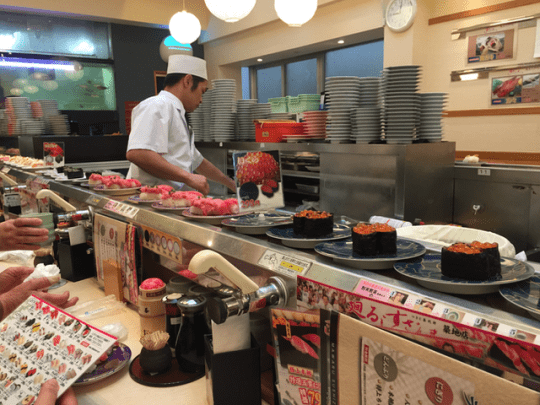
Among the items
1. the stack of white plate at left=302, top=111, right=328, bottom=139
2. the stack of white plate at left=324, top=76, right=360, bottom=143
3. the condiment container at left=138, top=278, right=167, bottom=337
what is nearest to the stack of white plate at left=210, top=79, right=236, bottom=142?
the stack of white plate at left=302, top=111, right=328, bottom=139

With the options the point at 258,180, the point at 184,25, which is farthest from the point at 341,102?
the point at 184,25

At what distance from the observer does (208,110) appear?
435 centimetres

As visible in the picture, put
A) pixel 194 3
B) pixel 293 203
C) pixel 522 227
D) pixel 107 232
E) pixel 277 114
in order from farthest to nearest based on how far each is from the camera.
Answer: pixel 194 3 < pixel 277 114 < pixel 293 203 < pixel 522 227 < pixel 107 232

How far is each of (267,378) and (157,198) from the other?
0.99 metres

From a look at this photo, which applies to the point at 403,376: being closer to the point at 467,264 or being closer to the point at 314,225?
the point at 467,264

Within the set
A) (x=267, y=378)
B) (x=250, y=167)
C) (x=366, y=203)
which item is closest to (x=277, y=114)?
(x=366, y=203)

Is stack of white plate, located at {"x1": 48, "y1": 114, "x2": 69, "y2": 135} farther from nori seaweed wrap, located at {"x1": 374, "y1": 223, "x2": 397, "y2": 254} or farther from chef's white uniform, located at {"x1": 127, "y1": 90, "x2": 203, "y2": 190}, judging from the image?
nori seaweed wrap, located at {"x1": 374, "y1": 223, "x2": 397, "y2": 254}

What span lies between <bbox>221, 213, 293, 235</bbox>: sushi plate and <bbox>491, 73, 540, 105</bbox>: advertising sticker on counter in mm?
3730

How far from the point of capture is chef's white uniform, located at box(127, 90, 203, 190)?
2.50 metres

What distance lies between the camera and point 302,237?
3.53 feet

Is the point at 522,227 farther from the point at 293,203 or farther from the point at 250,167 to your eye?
the point at 250,167

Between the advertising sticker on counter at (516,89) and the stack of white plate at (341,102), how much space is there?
2.28 m

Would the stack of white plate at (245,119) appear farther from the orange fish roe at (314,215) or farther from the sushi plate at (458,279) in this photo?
the sushi plate at (458,279)

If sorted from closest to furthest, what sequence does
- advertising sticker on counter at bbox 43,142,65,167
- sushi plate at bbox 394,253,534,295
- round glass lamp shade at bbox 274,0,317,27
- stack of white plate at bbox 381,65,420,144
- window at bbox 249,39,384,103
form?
sushi plate at bbox 394,253,534,295
stack of white plate at bbox 381,65,420,144
advertising sticker on counter at bbox 43,142,65,167
round glass lamp shade at bbox 274,0,317,27
window at bbox 249,39,384,103
